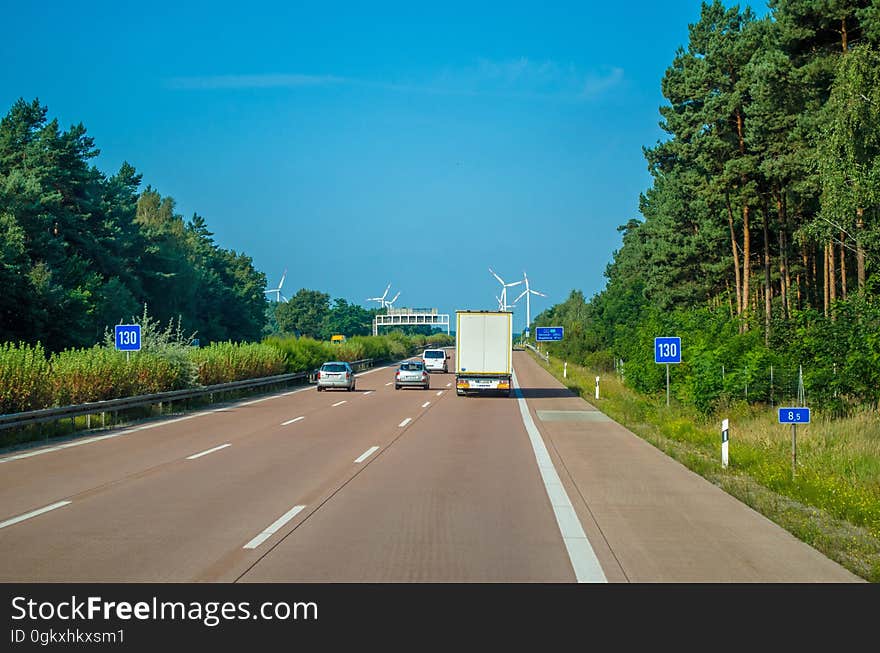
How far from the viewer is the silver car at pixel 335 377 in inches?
1679

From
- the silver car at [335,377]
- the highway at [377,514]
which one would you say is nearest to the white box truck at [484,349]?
the silver car at [335,377]

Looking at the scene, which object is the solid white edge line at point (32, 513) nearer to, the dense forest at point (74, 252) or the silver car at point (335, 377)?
the silver car at point (335, 377)

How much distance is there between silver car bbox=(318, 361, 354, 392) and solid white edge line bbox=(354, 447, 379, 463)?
24.4 meters

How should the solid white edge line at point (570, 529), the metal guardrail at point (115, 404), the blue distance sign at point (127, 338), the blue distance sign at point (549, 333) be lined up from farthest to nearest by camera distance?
the blue distance sign at point (549, 333)
the blue distance sign at point (127, 338)
the metal guardrail at point (115, 404)
the solid white edge line at point (570, 529)

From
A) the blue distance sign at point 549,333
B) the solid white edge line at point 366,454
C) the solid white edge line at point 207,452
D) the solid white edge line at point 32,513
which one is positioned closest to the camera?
the solid white edge line at point 32,513

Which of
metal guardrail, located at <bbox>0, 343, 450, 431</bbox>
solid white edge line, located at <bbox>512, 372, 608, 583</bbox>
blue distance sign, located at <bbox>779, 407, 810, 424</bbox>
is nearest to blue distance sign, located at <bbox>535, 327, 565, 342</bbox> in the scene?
metal guardrail, located at <bbox>0, 343, 450, 431</bbox>

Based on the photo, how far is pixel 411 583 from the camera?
7262 mm

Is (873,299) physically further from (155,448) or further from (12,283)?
(12,283)

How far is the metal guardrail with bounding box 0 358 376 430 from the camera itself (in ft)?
65.1

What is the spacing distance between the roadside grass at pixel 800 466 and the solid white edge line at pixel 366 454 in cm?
591

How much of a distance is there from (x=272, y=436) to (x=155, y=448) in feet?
10.5

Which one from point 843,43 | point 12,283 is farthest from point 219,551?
point 12,283

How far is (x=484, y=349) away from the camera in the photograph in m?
37.9

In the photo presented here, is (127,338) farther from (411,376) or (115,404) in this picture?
(411,376)
